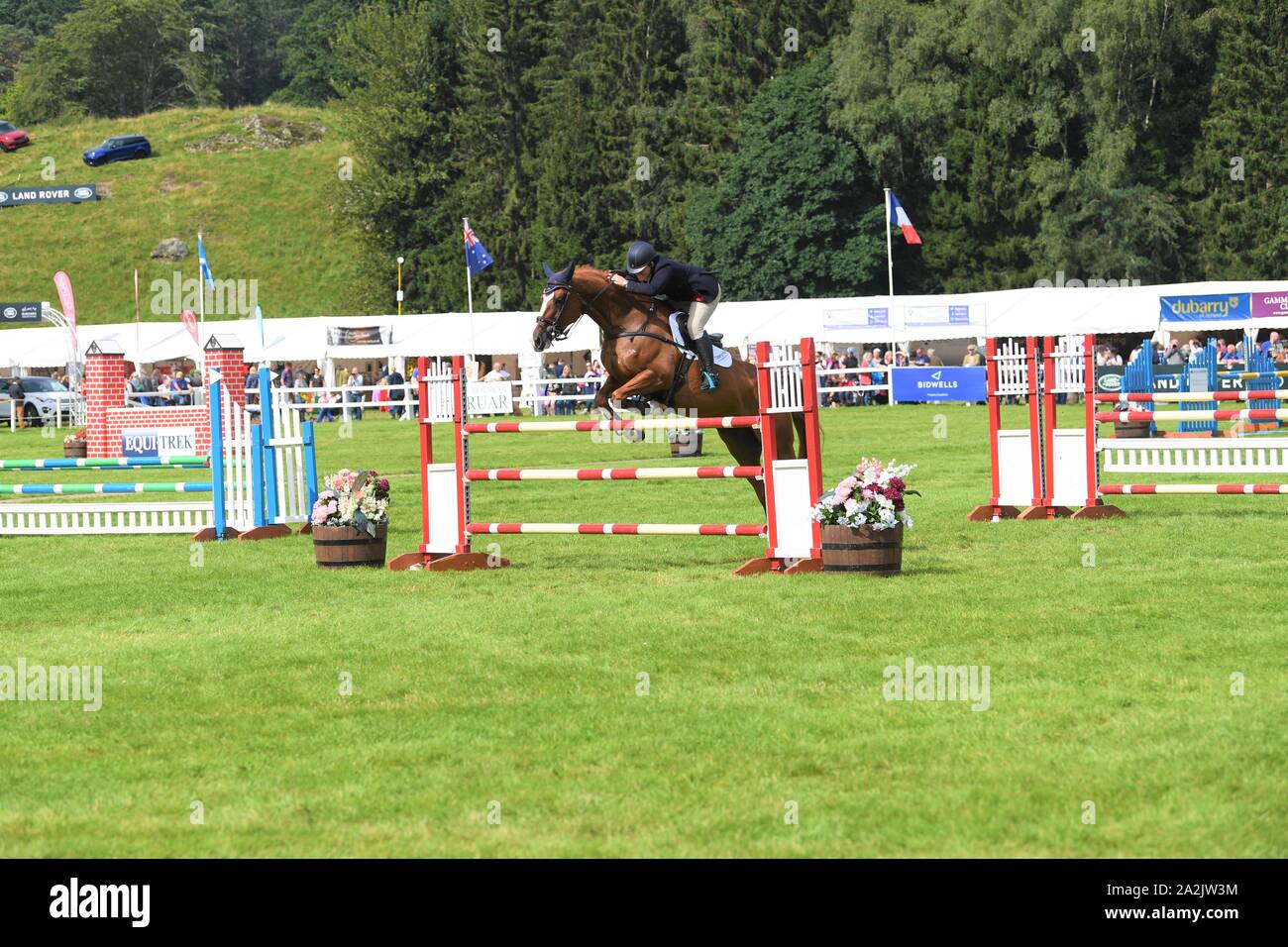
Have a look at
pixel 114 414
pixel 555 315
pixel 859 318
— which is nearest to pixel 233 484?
pixel 555 315

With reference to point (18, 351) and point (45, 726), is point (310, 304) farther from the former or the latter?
point (45, 726)

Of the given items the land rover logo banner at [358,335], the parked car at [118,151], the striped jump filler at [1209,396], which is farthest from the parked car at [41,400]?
the parked car at [118,151]

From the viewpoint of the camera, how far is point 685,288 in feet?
50.3

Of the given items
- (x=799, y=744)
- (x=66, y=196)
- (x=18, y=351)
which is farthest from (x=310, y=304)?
(x=799, y=744)

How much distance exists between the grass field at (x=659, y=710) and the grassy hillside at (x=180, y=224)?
244 feet

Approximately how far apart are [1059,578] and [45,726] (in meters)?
7.60

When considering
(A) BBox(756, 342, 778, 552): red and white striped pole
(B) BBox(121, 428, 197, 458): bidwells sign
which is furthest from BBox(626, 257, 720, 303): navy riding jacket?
(B) BBox(121, 428, 197, 458): bidwells sign

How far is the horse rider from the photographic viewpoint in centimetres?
1511

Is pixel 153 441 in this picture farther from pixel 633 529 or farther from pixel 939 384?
pixel 939 384

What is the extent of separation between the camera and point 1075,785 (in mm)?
6602

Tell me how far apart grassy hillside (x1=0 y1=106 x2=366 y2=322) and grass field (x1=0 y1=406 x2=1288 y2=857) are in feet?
244

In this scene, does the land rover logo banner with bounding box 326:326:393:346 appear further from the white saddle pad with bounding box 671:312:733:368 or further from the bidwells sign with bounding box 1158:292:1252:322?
the white saddle pad with bounding box 671:312:733:368

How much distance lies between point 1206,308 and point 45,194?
7106cm

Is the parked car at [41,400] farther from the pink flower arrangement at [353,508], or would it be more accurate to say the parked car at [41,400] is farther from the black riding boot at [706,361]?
the black riding boot at [706,361]
